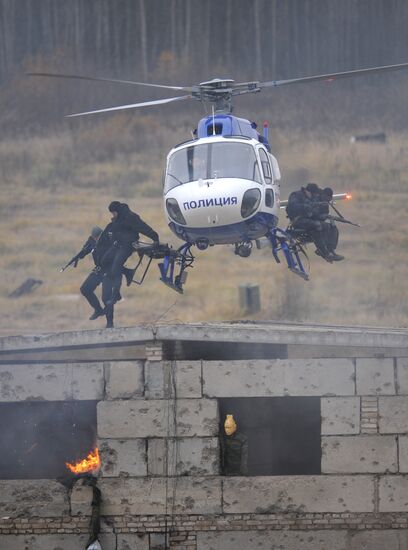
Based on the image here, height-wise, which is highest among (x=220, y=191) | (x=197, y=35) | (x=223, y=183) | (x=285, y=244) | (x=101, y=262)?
(x=197, y=35)

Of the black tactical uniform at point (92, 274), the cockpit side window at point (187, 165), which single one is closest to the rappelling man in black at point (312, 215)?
the cockpit side window at point (187, 165)

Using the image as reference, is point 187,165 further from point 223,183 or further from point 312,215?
point 312,215

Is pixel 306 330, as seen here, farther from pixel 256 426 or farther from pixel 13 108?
pixel 13 108

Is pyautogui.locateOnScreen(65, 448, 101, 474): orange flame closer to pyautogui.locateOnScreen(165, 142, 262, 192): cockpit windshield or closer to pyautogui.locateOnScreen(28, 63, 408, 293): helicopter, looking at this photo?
pyautogui.locateOnScreen(28, 63, 408, 293): helicopter

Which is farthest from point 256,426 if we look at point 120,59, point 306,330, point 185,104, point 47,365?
point 120,59

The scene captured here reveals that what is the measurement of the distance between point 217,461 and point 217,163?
4.39 meters

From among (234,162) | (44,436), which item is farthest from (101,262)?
(44,436)

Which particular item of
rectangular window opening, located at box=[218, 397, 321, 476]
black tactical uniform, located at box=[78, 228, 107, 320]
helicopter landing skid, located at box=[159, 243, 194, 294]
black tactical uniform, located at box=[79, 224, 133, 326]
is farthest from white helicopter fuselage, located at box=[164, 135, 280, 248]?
rectangular window opening, located at box=[218, 397, 321, 476]

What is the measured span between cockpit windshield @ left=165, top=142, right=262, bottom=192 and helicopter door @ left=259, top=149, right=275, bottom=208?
24 cm

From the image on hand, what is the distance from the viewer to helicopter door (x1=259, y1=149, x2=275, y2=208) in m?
18.8

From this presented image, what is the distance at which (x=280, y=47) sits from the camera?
5484cm

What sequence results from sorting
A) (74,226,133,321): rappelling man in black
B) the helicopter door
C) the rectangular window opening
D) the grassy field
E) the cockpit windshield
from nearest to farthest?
the cockpit windshield < the rectangular window opening < the helicopter door < (74,226,133,321): rappelling man in black < the grassy field

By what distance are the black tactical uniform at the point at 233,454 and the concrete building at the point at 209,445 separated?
0.55ft

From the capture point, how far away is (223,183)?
59.8 ft
